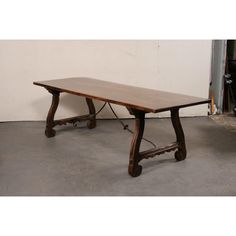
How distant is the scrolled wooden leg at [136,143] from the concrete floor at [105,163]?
65mm

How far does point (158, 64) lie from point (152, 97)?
185 cm

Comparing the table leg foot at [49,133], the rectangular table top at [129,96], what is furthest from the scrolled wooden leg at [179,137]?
the table leg foot at [49,133]

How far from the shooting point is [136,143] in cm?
270

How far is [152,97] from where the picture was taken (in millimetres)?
2764

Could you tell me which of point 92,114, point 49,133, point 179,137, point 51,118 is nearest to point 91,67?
point 92,114

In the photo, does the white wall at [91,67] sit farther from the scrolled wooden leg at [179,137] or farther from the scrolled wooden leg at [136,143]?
the scrolled wooden leg at [136,143]

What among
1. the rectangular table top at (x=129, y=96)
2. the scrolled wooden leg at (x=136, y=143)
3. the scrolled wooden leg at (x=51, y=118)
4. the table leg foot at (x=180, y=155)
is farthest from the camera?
the scrolled wooden leg at (x=51, y=118)

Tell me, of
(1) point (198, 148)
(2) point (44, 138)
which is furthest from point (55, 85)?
(1) point (198, 148)

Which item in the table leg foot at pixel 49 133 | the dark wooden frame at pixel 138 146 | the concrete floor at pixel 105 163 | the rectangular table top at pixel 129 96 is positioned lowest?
the concrete floor at pixel 105 163

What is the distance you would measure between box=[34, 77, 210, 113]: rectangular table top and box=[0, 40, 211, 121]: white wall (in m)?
0.83

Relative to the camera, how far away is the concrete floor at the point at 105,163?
2539 millimetres

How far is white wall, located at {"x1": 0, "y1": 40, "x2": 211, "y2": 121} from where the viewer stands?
430cm

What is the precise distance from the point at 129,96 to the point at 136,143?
401 millimetres

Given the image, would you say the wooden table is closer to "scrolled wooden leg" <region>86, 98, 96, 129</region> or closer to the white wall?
"scrolled wooden leg" <region>86, 98, 96, 129</region>
